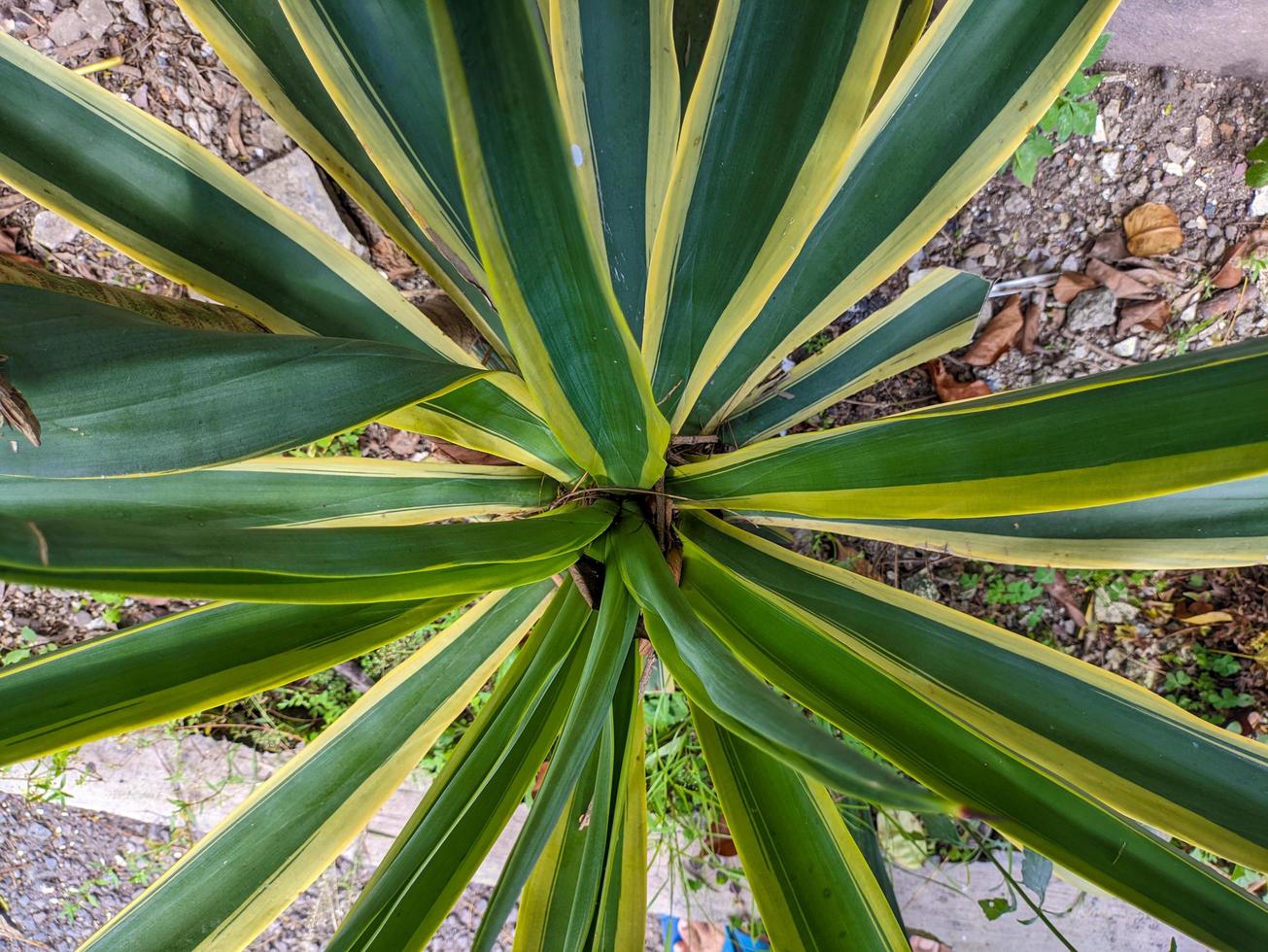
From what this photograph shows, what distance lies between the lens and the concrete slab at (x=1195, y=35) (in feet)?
4.14

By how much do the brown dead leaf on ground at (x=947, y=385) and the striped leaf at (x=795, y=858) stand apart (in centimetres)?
84

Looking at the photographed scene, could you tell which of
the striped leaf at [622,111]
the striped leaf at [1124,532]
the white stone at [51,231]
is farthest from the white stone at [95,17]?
the striped leaf at [1124,532]

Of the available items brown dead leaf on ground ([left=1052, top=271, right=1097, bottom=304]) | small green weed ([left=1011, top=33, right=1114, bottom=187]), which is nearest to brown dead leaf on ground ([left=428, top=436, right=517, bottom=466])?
small green weed ([left=1011, top=33, right=1114, bottom=187])

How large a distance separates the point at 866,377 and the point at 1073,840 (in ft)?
2.12

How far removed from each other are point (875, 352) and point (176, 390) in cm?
85

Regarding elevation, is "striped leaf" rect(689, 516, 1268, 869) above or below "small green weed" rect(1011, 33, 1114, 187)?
below

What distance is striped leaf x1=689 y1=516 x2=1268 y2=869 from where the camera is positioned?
640 mm

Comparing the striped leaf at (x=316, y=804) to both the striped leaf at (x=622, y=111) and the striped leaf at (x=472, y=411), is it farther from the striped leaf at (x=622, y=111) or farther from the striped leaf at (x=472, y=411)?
the striped leaf at (x=622, y=111)

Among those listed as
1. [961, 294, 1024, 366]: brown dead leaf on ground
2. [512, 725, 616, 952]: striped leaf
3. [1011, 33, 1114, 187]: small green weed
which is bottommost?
[512, 725, 616, 952]: striped leaf

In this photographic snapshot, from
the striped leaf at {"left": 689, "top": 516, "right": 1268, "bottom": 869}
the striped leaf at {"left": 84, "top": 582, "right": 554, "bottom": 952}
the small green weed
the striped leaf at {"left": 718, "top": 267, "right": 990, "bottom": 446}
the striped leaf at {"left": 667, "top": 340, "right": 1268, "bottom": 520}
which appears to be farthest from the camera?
the small green weed

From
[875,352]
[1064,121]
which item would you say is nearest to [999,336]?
[1064,121]

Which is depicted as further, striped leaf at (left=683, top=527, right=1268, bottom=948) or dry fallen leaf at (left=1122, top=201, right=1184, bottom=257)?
dry fallen leaf at (left=1122, top=201, right=1184, bottom=257)

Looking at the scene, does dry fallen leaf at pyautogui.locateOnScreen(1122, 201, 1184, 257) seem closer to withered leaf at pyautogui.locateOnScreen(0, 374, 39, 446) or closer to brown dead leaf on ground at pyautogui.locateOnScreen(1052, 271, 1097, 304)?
brown dead leaf on ground at pyautogui.locateOnScreen(1052, 271, 1097, 304)

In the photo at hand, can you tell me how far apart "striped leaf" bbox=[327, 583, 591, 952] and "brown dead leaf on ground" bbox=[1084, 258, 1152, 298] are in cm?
118
